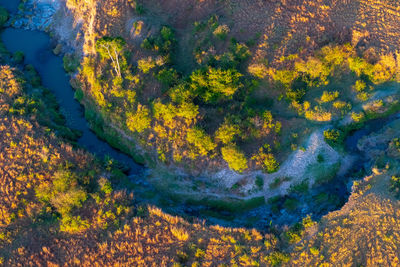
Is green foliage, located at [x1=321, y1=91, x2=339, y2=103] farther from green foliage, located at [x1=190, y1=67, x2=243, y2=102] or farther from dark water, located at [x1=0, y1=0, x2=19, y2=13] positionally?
dark water, located at [x1=0, y1=0, x2=19, y2=13]

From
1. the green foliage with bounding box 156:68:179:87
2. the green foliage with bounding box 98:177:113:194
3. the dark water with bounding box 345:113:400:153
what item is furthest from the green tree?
the dark water with bounding box 345:113:400:153

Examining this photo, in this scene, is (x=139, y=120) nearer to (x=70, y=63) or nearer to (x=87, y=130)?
(x=87, y=130)

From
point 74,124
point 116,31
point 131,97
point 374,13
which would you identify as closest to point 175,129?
point 131,97

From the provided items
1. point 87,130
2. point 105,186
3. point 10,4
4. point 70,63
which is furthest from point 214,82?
point 10,4

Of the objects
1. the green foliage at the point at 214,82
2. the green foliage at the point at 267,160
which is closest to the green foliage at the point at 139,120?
the green foliage at the point at 214,82

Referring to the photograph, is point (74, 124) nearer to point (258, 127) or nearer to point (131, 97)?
point (131, 97)

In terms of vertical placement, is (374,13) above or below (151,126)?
above
